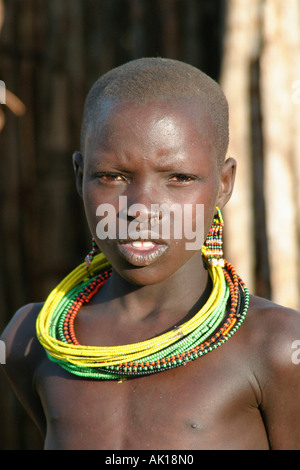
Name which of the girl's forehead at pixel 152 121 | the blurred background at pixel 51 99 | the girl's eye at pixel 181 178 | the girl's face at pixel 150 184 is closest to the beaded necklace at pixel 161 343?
the girl's face at pixel 150 184

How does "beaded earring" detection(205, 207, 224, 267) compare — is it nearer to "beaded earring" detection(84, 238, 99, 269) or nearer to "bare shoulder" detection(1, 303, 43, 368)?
"beaded earring" detection(84, 238, 99, 269)

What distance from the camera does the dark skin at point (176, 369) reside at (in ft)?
6.50

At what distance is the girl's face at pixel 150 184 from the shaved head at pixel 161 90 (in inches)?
1.1

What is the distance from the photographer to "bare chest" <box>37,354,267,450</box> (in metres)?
1.99

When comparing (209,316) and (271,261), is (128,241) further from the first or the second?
(271,261)

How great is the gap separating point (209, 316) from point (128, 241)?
1.14 ft

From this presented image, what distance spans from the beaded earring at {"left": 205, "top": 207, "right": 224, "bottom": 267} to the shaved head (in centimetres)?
20

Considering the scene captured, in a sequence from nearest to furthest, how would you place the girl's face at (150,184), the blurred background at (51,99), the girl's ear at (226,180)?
the girl's face at (150,184)
the girl's ear at (226,180)
the blurred background at (51,99)

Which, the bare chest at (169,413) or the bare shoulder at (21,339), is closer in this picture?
the bare chest at (169,413)

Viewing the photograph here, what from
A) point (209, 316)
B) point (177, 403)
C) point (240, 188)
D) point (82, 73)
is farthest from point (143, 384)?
point (82, 73)

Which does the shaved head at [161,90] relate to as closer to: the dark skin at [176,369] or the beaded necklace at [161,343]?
the dark skin at [176,369]

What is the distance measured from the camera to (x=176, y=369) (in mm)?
2066

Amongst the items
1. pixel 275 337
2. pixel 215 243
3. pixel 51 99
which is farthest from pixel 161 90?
pixel 51 99

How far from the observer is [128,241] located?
6.57 feet
